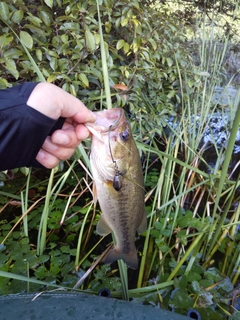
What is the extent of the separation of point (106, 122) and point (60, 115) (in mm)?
191

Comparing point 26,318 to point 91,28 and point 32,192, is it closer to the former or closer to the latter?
point 32,192

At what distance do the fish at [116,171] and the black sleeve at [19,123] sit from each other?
201 millimetres

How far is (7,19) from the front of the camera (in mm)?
1688

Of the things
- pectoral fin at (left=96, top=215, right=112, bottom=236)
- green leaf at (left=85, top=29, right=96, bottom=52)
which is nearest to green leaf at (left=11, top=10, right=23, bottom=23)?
green leaf at (left=85, top=29, right=96, bottom=52)

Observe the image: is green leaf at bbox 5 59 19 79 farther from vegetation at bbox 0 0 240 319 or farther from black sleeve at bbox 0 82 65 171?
black sleeve at bbox 0 82 65 171

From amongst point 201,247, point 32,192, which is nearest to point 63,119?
point 201,247

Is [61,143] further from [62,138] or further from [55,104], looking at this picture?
[55,104]

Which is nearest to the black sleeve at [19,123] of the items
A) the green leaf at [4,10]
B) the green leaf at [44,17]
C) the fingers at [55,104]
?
the fingers at [55,104]

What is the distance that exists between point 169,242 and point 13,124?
1.49m

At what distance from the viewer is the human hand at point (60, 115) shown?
3.41ft

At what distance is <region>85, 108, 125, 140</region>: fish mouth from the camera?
1.11m

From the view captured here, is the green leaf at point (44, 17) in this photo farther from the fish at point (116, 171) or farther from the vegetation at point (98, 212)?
the fish at point (116, 171)

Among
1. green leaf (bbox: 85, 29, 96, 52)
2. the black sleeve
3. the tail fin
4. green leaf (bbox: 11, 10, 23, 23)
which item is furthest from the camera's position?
green leaf (bbox: 85, 29, 96, 52)

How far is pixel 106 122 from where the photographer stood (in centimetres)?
113
